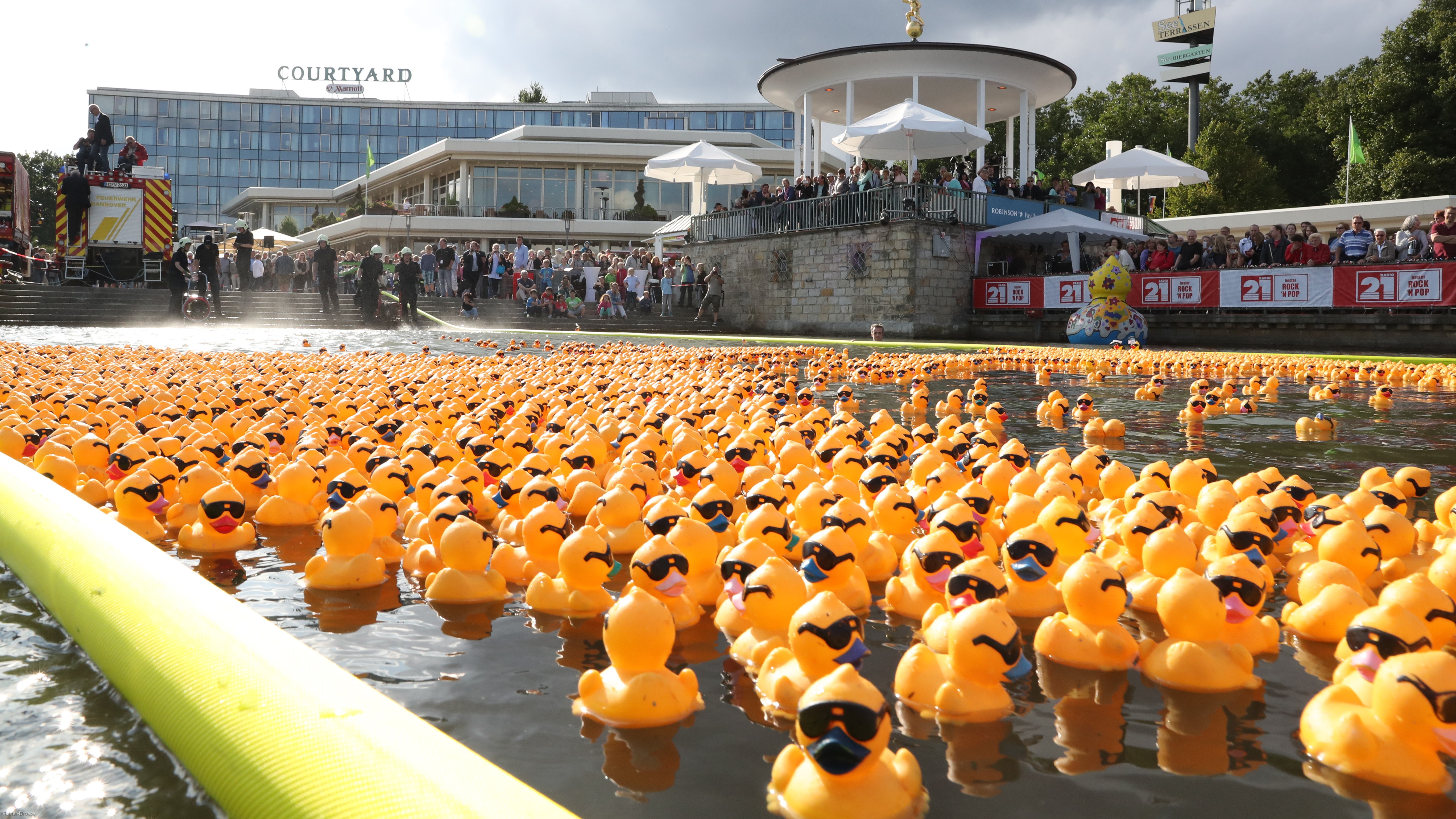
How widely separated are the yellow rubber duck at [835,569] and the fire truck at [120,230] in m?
24.8

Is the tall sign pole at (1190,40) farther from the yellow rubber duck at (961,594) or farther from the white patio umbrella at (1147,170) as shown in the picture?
the yellow rubber duck at (961,594)

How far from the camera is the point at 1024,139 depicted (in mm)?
30469

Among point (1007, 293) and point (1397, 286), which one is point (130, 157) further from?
point (1397, 286)

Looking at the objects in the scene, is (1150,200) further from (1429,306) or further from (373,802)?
(373,802)

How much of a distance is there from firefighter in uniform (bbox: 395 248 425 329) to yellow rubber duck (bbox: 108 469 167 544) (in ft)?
65.8

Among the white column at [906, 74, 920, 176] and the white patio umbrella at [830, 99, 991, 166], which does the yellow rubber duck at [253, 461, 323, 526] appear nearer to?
the white patio umbrella at [830, 99, 991, 166]

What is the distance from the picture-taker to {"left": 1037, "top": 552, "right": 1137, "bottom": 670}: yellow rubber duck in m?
2.66

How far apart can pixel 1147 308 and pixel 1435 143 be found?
21.2 m

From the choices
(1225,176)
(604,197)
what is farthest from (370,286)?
(1225,176)

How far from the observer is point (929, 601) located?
3064 millimetres

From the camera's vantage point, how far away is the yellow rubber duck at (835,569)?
2.87 m

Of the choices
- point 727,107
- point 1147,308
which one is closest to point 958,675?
point 1147,308

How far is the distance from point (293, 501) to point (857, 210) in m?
22.9

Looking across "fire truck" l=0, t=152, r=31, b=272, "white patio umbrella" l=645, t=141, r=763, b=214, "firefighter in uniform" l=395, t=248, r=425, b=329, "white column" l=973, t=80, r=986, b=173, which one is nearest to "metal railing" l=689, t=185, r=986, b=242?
"white patio umbrella" l=645, t=141, r=763, b=214
